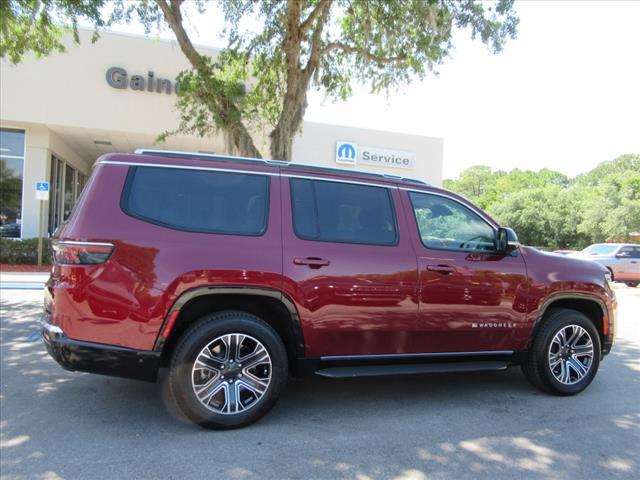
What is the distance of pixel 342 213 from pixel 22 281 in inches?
457

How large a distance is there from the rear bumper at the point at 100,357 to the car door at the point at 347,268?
120cm

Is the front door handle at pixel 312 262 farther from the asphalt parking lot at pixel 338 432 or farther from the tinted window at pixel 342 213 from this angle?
the asphalt parking lot at pixel 338 432

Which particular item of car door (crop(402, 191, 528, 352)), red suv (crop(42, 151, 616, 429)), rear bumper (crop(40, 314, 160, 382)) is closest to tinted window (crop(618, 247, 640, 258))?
red suv (crop(42, 151, 616, 429))

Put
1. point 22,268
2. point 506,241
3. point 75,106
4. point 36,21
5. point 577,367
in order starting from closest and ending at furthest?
point 506,241
point 577,367
point 36,21
point 22,268
point 75,106

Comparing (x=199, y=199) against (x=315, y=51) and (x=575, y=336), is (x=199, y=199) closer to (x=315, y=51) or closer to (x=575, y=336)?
(x=575, y=336)

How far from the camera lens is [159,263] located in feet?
11.7

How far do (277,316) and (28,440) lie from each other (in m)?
2.00

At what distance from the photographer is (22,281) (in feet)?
41.4

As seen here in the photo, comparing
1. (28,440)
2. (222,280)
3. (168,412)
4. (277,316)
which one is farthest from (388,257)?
(28,440)

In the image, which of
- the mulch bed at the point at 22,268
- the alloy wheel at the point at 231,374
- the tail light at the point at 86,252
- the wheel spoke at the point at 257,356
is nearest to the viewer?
the tail light at the point at 86,252

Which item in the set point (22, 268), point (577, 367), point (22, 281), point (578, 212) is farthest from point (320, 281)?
point (578, 212)

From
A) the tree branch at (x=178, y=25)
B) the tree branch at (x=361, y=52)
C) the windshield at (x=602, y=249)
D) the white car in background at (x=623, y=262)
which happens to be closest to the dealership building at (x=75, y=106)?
the tree branch at (x=361, y=52)

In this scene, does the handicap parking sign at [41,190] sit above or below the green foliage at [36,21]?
below

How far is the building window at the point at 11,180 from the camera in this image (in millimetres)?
17750
